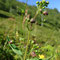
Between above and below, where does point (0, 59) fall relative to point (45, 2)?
below

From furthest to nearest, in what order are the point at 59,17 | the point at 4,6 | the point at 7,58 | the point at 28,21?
the point at 59,17 → the point at 4,6 → the point at 7,58 → the point at 28,21

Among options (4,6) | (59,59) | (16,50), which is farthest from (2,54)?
(4,6)

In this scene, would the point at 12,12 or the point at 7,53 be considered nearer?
the point at 7,53

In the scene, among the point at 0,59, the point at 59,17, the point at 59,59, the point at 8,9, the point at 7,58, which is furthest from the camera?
the point at 59,17

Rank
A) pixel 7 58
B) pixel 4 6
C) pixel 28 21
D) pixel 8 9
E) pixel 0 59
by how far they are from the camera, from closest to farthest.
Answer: pixel 28 21, pixel 0 59, pixel 7 58, pixel 4 6, pixel 8 9

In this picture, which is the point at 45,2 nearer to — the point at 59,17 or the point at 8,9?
the point at 8,9

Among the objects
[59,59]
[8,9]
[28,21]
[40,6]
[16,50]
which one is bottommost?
[59,59]

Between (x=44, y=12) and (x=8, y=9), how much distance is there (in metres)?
32.3

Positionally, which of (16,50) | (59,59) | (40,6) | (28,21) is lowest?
(59,59)

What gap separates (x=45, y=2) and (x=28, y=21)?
0.75ft

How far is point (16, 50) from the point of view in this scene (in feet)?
3.40

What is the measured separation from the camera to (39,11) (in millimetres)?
1046

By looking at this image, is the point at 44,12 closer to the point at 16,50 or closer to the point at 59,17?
the point at 16,50

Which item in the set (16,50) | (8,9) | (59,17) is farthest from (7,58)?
(59,17)
